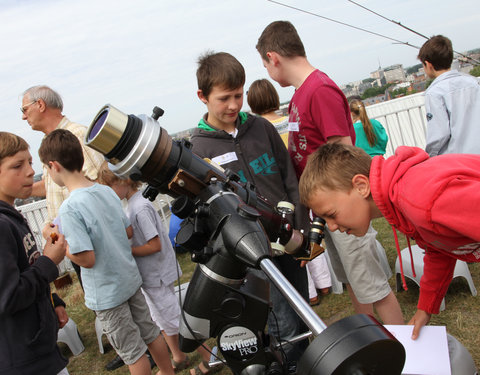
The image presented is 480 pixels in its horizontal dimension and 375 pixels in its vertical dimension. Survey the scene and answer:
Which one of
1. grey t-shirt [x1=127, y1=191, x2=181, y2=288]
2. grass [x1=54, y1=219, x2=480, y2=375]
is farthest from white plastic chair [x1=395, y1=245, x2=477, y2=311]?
grey t-shirt [x1=127, y1=191, x2=181, y2=288]

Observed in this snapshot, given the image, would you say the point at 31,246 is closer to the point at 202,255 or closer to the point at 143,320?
the point at 143,320

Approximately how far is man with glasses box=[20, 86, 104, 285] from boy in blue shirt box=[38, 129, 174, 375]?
0.86m

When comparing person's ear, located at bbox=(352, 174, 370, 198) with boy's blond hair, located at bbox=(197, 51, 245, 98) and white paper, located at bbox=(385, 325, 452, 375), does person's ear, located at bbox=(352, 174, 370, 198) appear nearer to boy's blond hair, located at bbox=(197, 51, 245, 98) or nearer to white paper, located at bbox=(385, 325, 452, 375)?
white paper, located at bbox=(385, 325, 452, 375)

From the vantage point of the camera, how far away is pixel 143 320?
2908 mm

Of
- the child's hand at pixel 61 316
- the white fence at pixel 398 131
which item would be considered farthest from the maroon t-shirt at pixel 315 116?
the white fence at pixel 398 131

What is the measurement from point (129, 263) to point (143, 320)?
451 millimetres

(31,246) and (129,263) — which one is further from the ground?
(31,246)

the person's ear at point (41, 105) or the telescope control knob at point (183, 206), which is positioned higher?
the person's ear at point (41, 105)

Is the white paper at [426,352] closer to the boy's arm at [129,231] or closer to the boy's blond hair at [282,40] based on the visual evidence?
the boy's blond hair at [282,40]

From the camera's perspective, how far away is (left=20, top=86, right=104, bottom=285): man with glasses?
366cm

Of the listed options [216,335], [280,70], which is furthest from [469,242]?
[280,70]

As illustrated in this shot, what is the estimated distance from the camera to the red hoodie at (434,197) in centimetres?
134

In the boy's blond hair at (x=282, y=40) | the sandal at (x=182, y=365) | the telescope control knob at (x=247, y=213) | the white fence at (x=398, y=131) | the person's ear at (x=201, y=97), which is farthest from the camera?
the white fence at (x=398, y=131)

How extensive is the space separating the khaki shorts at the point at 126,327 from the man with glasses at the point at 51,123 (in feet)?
3.48
